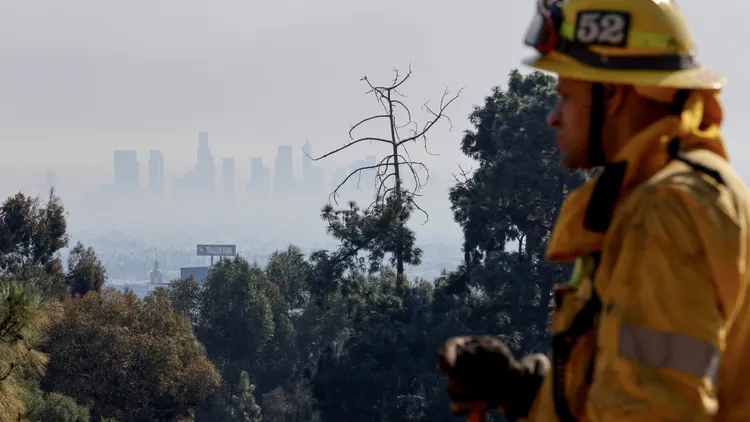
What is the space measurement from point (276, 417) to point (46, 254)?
37.3 ft

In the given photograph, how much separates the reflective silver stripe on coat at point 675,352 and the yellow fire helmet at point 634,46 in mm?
595

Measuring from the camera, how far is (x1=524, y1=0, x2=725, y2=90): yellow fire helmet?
279 centimetres

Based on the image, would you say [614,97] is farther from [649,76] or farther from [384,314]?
[384,314]

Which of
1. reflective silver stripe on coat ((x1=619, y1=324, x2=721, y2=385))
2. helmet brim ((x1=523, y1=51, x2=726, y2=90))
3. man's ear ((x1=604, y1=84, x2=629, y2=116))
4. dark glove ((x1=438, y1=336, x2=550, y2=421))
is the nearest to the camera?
reflective silver stripe on coat ((x1=619, y1=324, x2=721, y2=385))

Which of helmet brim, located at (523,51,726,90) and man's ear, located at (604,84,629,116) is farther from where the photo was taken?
man's ear, located at (604,84,629,116)

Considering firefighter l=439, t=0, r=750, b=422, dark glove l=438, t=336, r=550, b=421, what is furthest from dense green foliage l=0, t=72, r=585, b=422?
firefighter l=439, t=0, r=750, b=422

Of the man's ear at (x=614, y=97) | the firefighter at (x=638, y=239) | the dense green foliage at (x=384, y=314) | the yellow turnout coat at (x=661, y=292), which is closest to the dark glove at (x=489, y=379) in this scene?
the firefighter at (x=638, y=239)

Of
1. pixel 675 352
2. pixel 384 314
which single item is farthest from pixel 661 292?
pixel 384 314

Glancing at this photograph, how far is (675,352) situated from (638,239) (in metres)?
0.24

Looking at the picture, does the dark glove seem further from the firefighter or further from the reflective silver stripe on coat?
the reflective silver stripe on coat

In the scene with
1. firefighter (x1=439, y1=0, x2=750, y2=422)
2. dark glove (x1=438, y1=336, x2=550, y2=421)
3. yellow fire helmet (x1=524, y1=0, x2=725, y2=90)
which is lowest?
dark glove (x1=438, y1=336, x2=550, y2=421)

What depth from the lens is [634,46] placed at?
9.20 ft

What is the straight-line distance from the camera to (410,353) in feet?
103

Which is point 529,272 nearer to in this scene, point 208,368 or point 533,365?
point 208,368
